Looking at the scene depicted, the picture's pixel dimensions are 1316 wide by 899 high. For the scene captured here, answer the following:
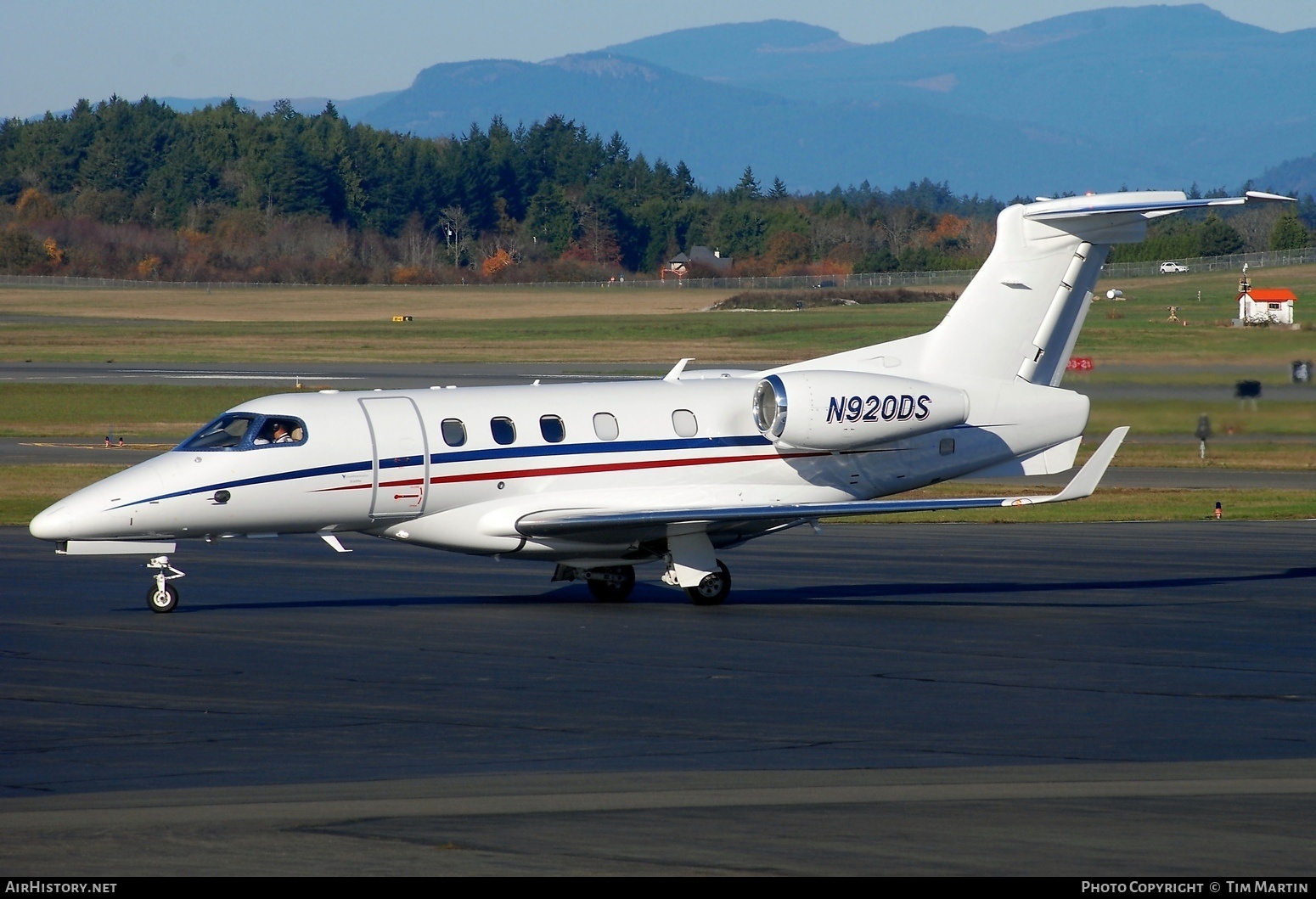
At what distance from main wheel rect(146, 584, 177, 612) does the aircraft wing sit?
4661mm

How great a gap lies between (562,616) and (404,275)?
16663cm

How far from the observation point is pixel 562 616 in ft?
74.2

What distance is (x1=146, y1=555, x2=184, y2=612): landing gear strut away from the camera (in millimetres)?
22297

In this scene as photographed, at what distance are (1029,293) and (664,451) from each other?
20.3ft

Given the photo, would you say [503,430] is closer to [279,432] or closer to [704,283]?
[279,432]

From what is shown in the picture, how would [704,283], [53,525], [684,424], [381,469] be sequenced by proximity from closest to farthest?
[53,525] < [381,469] < [684,424] < [704,283]

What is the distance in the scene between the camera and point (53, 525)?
69.8 feet

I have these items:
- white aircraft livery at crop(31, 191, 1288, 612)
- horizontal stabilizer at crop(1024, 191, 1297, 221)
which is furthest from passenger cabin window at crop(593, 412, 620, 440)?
horizontal stabilizer at crop(1024, 191, 1297, 221)

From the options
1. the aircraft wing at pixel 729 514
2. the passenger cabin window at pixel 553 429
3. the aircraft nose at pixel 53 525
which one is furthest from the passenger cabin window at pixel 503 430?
the aircraft nose at pixel 53 525

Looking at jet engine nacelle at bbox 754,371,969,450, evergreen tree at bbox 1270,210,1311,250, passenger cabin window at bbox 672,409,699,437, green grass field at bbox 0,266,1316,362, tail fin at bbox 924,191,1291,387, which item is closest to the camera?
jet engine nacelle at bbox 754,371,969,450

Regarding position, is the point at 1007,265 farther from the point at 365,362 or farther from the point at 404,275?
the point at 404,275

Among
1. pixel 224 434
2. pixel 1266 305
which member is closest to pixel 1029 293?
pixel 224 434

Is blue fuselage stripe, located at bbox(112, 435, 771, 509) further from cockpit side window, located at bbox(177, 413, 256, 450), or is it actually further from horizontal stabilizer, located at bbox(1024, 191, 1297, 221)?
horizontal stabilizer, located at bbox(1024, 191, 1297, 221)

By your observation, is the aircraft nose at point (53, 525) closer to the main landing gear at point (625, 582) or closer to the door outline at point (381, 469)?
the door outline at point (381, 469)
